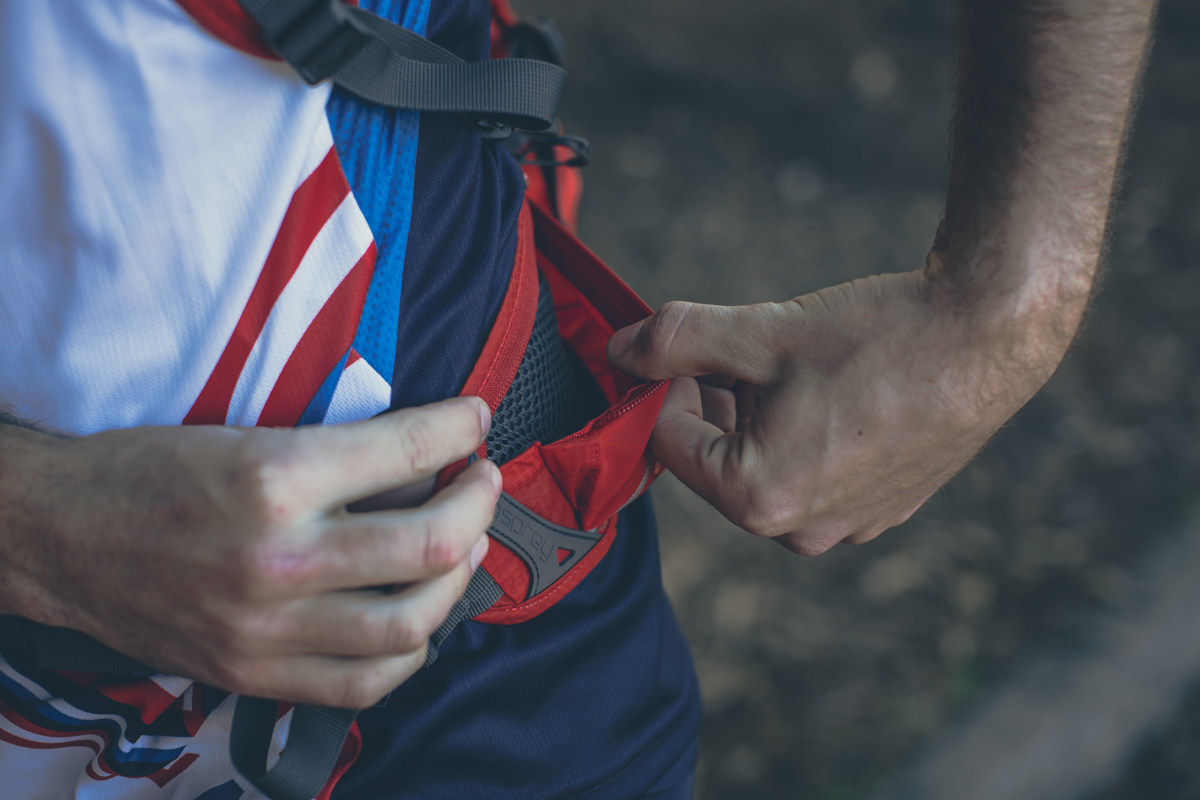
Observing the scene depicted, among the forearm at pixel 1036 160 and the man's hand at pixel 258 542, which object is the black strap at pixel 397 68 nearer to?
the man's hand at pixel 258 542

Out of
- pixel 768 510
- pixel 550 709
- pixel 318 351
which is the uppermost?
pixel 318 351

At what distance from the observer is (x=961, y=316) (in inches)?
27.0

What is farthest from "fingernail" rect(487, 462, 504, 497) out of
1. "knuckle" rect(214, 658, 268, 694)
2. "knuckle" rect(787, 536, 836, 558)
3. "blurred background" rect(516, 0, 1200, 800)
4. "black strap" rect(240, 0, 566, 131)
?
"blurred background" rect(516, 0, 1200, 800)

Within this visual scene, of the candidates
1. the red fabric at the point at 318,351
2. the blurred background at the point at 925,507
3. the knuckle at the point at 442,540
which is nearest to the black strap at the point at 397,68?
the red fabric at the point at 318,351

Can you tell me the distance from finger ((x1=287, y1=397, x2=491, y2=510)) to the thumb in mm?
255

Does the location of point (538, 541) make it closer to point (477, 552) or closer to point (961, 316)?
point (477, 552)

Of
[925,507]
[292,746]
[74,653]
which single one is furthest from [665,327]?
[925,507]

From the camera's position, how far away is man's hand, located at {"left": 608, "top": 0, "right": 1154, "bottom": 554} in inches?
26.1

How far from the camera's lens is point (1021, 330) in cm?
69

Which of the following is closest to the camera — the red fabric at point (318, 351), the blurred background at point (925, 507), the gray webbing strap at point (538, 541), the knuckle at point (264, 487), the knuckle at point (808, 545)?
the knuckle at point (264, 487)

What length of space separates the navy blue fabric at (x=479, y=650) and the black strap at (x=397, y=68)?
0.04m

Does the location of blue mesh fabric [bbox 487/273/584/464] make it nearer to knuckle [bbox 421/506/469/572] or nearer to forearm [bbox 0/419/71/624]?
knuckle [bbox 421/506/469/572]

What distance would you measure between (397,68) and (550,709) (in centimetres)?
67

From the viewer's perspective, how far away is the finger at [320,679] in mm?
512
